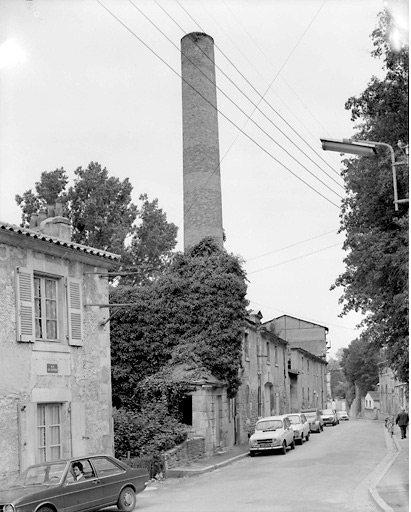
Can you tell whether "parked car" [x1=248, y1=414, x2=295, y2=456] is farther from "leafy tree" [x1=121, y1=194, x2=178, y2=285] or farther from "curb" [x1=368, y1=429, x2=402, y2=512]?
"leafy tree" [x1=121, y1=194, x2=178, y2=285]

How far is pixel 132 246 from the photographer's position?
4328 cm

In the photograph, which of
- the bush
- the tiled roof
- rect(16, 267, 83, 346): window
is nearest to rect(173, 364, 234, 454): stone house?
the bush

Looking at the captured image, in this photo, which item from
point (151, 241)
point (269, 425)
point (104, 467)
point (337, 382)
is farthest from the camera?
point (337, 382)

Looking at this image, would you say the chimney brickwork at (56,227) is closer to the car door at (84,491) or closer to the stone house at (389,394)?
the car door at (84,491)

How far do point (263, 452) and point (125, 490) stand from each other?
50.8ft

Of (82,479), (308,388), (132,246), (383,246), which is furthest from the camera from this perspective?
(308,388)

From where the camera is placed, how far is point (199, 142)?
37.0 m

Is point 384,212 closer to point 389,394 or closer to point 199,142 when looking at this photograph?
point 199,142

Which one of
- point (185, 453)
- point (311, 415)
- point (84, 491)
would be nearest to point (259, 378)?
point (311, 415)

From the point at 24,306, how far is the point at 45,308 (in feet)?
3.10

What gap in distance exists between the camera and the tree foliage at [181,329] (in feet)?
97.7

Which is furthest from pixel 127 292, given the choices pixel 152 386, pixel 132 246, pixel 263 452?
pixel 132 246

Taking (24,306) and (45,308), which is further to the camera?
(45,308)

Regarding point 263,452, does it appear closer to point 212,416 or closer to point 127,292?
point 212,416
